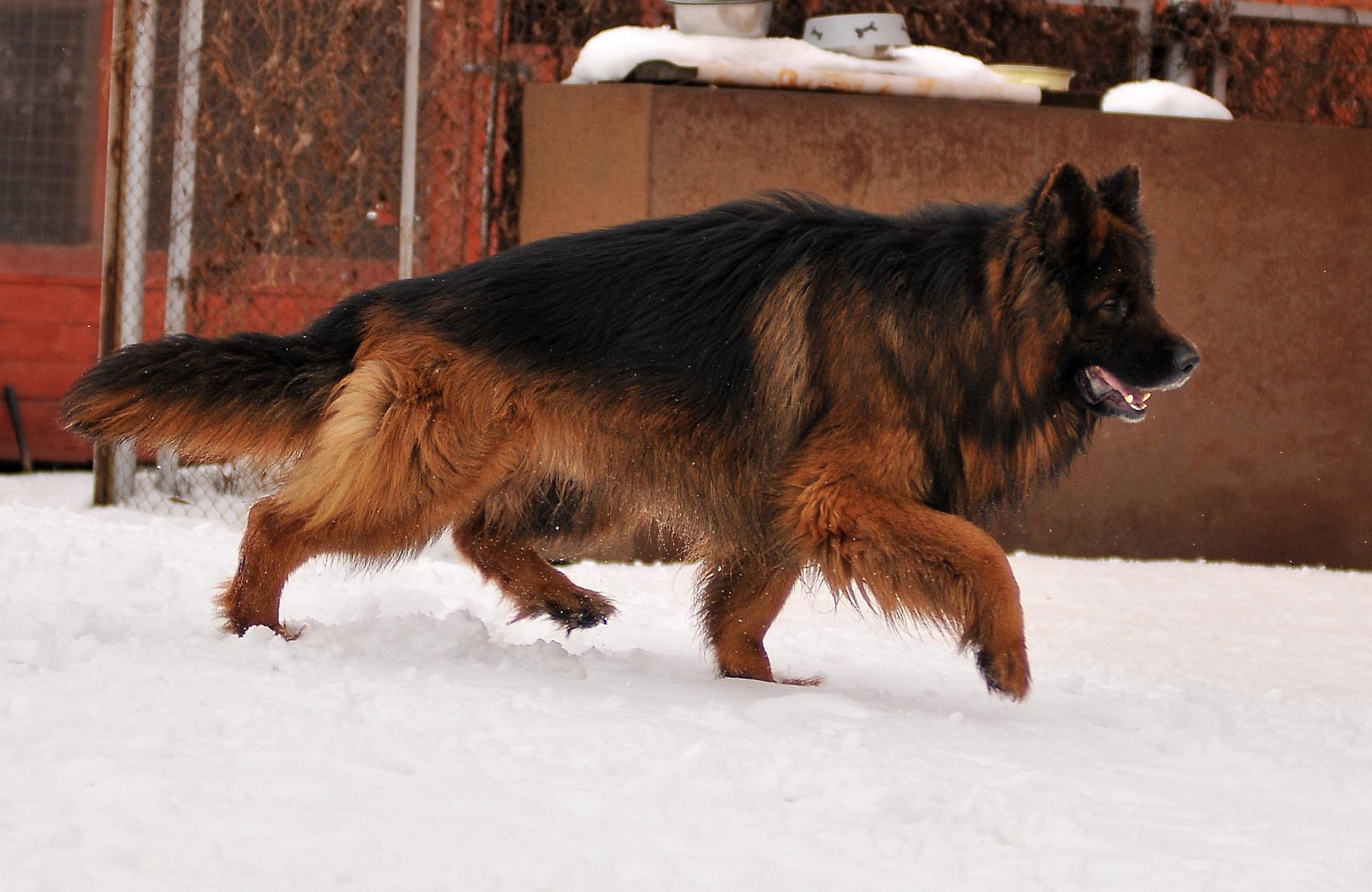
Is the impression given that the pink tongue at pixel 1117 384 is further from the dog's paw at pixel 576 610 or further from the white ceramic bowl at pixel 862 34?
the white ceramic bowl at pixel 862 34

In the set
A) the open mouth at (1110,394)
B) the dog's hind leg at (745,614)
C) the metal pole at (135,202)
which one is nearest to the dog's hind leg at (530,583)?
the dog's hind leg at (745,614)

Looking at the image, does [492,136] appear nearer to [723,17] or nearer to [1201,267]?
[723,17]

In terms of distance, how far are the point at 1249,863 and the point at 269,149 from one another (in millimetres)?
6942

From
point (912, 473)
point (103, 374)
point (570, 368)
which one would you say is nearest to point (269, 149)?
point (103, 374)

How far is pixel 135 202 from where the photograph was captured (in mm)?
7727

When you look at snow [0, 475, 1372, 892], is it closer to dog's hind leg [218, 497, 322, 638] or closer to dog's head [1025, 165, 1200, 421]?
dog's hind leg [218, 497, 322, 638]

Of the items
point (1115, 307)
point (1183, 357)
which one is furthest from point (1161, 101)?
point (1183, 357)

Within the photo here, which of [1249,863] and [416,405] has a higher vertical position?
[416,405]

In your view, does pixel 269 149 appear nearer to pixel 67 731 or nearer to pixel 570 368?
pixel 570 368

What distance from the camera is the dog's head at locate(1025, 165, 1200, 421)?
12.5 feet

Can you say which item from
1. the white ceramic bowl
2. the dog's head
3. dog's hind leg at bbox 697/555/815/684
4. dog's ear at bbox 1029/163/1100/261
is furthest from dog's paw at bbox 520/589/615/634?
the white ceramic bowl

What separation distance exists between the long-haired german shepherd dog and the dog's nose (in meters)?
0.01

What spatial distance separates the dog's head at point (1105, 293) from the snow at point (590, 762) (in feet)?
3.00

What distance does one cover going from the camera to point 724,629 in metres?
4.46
